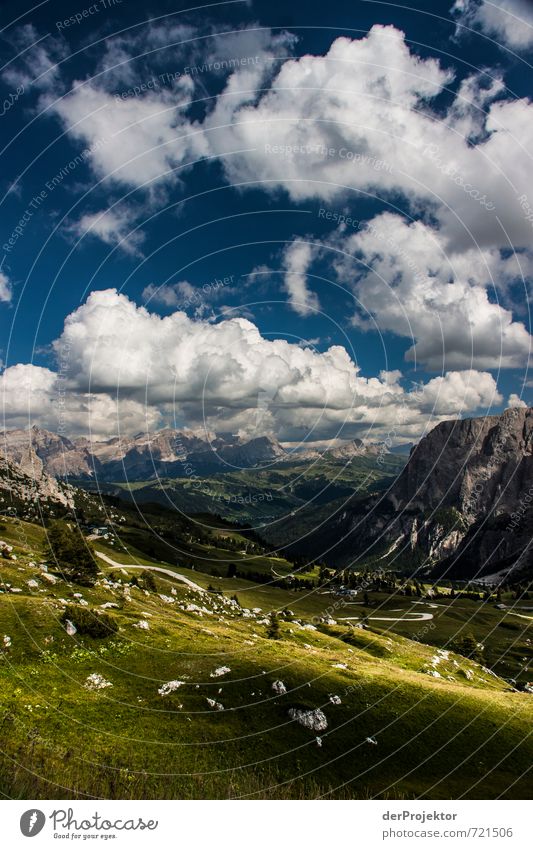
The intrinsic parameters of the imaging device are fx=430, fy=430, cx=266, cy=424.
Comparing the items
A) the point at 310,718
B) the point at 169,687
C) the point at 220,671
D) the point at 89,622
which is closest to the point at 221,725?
the point at 169,687

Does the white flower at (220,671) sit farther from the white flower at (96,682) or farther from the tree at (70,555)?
the tree at (70,555)

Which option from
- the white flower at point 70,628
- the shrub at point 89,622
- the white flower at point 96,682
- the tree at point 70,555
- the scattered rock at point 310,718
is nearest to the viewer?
the white flower at point 96,682

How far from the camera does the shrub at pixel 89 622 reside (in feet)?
143

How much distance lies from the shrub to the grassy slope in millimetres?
1138

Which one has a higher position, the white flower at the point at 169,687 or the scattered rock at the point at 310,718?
the white flower at the point at 169,687

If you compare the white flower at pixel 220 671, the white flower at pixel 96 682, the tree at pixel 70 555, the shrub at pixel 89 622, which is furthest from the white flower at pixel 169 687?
the tree at pixel 70 555

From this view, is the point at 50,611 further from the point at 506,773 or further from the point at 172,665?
the point at 506,773

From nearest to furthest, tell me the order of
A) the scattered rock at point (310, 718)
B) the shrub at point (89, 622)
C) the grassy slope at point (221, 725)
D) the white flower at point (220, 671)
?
the grassy slope at point (221, 725) → the scattered rock at point (310, 718) → the white flower at point (220, 671) → the shrub at point (89, 622)

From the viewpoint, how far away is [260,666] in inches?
1780

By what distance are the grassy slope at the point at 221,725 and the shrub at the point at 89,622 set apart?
114 centimetres

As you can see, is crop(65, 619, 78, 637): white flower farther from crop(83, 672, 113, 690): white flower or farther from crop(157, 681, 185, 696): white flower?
crop(157, 681, 185, 696): white flower

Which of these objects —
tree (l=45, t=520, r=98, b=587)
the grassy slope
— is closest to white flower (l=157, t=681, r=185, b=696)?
the grassy slope
